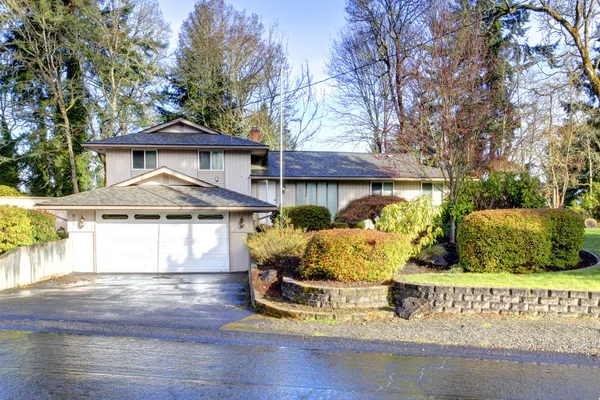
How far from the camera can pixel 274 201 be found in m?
24.0

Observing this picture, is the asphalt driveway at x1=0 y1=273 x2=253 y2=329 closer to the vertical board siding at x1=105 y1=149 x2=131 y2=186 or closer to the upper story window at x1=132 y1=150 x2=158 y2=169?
the vertical board siding at x1=105 y1=149 x2=131 y2=186

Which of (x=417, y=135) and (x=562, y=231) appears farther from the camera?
(x=417, y=135)

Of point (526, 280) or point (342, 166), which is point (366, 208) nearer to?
point (342, 166)

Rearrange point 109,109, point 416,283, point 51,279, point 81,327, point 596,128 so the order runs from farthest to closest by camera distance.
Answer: point 109,109 → point 596,128 → point 51,279 → point 416,283 → point 81,327

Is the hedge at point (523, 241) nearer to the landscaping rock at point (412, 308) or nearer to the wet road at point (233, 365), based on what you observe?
the landscaping rock at point (412, 308)

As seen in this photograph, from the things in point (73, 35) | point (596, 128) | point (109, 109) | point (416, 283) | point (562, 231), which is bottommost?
point (416, 283)

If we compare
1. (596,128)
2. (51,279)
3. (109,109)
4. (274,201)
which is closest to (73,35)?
(109,109)

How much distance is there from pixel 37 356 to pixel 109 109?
2835 centimetres

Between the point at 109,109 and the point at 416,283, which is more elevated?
the point at 109,109

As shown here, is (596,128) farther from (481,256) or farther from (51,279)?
(51,279)

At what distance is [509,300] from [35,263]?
45.7ft

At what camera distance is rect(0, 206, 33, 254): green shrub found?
14180 millimetres

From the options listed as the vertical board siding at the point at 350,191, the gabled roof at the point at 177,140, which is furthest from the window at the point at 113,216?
the vertical board siding at the point at 350,191

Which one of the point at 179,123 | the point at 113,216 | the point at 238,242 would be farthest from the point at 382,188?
the point at 113,216
